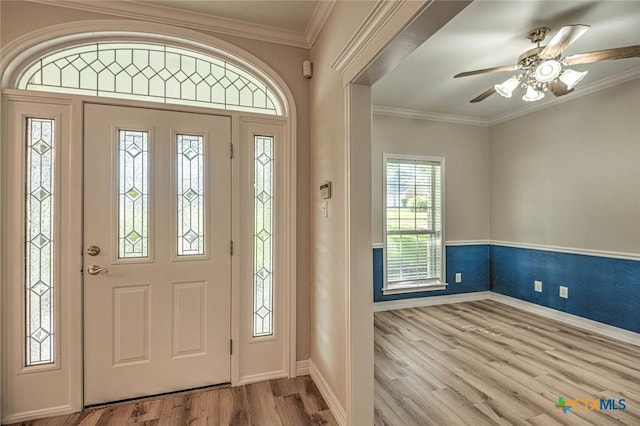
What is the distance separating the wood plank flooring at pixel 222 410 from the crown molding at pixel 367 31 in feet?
7.22

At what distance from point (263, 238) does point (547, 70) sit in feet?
8.23

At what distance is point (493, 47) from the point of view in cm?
263

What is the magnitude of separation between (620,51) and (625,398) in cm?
239

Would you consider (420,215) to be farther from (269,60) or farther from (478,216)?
(269,60)

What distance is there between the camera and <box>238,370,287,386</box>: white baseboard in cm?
236

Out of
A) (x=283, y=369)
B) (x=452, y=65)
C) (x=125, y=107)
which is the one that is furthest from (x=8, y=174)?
(x=452, y=65)

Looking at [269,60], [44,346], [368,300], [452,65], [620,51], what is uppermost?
[452,65]

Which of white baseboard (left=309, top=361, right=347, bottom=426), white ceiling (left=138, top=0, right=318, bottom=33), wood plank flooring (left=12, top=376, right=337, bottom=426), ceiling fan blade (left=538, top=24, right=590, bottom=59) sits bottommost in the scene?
wood plank flooring (left=12, top=376, right=337, bottom=426)

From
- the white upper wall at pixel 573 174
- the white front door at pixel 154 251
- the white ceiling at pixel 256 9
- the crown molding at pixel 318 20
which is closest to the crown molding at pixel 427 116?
the white upper wall at pixel 573 174

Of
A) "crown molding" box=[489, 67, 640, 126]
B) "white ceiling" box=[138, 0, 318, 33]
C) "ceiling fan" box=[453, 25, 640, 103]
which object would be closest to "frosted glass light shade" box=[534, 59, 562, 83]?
"ceiling fan" box=[453, 25, 640, 103]

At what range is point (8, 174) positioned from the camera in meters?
1.94

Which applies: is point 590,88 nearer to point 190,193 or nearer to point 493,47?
point 493,47

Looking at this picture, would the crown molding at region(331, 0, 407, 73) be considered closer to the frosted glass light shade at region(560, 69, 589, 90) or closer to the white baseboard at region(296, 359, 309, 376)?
the frosted glass light shade at region(560, 69, 589, 90)

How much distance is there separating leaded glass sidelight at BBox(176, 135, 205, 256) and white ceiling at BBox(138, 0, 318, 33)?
2.98 ft
